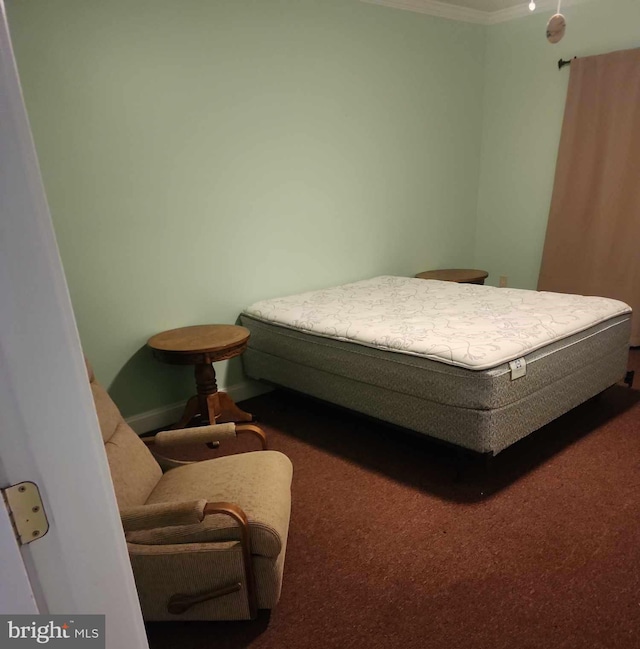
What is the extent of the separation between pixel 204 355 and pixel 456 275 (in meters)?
2.31

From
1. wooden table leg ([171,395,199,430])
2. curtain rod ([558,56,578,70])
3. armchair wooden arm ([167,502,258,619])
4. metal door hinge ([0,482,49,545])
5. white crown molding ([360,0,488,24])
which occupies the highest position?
white crown molding ([360,0,488,24])

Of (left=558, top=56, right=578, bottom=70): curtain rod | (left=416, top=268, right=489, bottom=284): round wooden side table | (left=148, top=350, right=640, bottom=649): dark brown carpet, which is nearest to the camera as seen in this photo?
(left=148, top=350, right=640, bottom=649): dark brown carpet

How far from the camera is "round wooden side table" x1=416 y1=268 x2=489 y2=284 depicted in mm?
3810

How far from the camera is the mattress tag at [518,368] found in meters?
2.00

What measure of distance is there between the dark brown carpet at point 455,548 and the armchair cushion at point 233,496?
303 millimetres

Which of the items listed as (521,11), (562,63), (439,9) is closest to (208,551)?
(439,9)

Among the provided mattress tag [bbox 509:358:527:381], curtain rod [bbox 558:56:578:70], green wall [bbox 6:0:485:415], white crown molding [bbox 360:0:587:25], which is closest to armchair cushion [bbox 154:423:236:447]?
green wall [bbox 6:0:485:415]

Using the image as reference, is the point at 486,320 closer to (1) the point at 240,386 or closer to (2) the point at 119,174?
(1) the point at 240,386

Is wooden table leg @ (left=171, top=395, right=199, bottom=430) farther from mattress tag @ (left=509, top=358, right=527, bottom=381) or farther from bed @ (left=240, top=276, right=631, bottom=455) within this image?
mattress tag @ (left=509, top=358, right=527, bottom=381)

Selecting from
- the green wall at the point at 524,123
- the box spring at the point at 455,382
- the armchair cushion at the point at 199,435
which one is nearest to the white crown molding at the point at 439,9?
the green wall at the point at 524,123

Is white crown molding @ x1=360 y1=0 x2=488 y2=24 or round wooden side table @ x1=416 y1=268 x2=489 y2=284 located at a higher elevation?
white crown molding @ x1=360 y1=0 x2=488 y2=24

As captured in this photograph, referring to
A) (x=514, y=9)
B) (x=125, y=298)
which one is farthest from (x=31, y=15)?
(x=514, y=9)

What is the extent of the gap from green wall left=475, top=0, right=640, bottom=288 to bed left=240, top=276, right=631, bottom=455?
1.39 m

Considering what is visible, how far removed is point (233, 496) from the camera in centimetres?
152
